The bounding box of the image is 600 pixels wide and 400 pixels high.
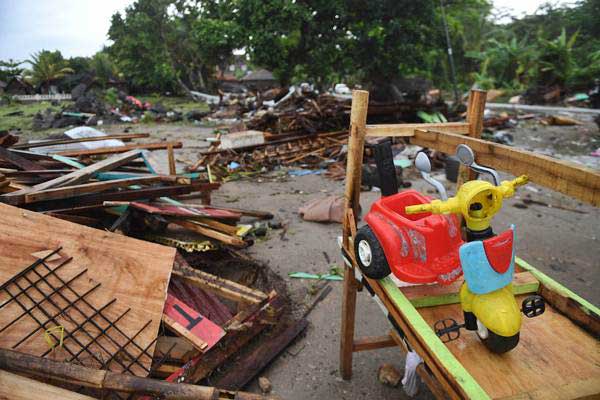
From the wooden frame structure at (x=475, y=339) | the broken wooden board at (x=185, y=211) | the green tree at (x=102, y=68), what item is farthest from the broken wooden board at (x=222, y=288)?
the green tree at (x=102, y=68)

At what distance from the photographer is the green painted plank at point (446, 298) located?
180 centimetres

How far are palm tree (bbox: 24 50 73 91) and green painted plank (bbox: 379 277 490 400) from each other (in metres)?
36.0

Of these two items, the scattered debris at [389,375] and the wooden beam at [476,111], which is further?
the scattered debris at [389,375]

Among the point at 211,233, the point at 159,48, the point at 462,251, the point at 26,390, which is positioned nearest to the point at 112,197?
the point at 211,233

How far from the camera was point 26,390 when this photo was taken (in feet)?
4.96

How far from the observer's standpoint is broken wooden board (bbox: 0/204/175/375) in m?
2.17

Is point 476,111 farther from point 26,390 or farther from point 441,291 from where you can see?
point 26,390

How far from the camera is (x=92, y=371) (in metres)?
1.59

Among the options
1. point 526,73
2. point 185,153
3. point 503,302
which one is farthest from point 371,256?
point 526,73

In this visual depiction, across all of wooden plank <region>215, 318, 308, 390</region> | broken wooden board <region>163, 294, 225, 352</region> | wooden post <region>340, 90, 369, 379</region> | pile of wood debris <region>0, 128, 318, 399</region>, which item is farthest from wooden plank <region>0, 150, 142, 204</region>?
wooden post <region>340, 90, 369, 379</region>

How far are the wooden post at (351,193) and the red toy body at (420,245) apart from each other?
0.26m

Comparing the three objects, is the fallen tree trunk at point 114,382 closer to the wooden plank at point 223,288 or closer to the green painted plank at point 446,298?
the green painted plank at point 446,298

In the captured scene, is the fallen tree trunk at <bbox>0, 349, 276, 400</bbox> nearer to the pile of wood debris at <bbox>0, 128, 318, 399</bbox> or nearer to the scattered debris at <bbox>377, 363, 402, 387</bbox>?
the pile of wood debris at <bbox>0, 128, 318, 399</bbox>

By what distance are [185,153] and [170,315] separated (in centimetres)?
814
